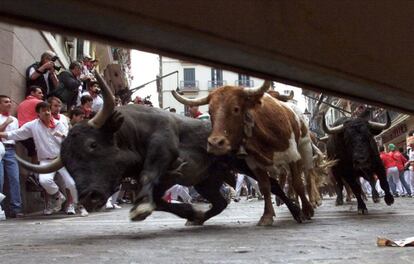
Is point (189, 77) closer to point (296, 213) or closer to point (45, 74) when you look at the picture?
point (45, 74)

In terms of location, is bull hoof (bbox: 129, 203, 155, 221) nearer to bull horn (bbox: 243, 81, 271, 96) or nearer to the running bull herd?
the running bull herd

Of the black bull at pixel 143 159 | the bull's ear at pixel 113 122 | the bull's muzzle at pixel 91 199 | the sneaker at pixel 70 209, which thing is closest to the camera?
the bull's muzzle at pixel 91 199

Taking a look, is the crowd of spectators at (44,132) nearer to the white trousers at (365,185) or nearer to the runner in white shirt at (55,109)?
the runner in white shirt at (55,109)

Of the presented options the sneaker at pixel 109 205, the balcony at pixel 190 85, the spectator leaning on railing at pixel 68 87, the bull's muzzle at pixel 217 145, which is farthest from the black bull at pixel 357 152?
the balcony at pixel 190 85

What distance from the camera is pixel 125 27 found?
1.37 meters

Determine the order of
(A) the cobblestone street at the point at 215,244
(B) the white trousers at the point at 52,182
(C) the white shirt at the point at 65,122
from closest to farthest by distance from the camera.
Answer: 1. (A) the cobblestone street at the point at 215,244
2. (B) the white trousers at the point at 52,182
3. (C) the white shirt at the point at 65,122

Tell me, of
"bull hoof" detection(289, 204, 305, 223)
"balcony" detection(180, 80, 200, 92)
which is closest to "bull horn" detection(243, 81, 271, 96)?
"bull hoof" detection(289, 204, 305, 223)

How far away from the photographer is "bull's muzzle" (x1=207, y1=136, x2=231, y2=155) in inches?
253

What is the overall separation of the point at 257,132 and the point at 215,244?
230 centimetres

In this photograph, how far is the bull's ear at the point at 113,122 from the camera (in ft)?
19.7

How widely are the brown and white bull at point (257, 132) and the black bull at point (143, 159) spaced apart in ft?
1.08

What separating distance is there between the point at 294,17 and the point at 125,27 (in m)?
0.51

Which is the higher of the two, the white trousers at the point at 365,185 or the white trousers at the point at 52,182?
the white trousers at the point at 365,185

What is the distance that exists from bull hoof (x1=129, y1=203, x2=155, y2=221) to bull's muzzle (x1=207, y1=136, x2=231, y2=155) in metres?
1.05
